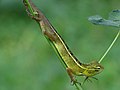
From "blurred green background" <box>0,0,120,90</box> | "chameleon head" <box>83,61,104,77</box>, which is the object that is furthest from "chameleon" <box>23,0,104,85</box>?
"blurred green background" <box>0,0,120,90</box>

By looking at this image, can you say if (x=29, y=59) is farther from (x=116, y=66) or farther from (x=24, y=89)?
(x=116, y=66)

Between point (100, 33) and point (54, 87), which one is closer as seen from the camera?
point (54, 87)

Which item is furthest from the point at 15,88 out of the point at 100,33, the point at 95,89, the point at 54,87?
the point at 100,33

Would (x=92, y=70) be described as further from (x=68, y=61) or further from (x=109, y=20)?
(x=109, y=20)

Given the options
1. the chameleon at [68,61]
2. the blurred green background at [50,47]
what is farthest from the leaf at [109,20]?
the blurred green background at [50,47]

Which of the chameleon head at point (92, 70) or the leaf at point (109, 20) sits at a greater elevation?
the leaf at point (109, 20)

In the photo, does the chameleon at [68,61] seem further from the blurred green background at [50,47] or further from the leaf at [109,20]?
the blurred green background at [50,47]

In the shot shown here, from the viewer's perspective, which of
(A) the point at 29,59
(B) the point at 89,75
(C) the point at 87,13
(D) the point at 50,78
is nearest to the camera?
(B) the point at 89,75

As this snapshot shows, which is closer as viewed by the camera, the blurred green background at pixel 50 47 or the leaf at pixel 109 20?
the leaf at pixel 109 20

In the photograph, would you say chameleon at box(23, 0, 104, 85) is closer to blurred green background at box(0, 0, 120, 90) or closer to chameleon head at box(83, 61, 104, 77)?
chameleon head at box(83, 61, 104, 77)
